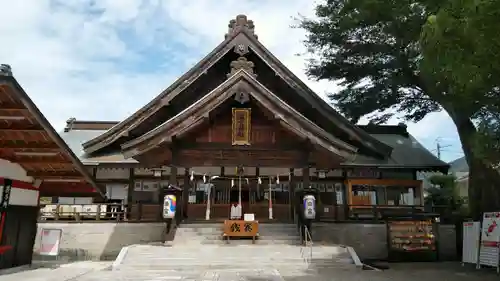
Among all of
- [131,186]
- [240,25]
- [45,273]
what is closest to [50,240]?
[45,273]

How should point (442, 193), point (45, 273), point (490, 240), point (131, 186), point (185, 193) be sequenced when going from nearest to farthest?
point (45, 273), point (490, 240), point (185, 193), point (131, 186), point (442, 193)

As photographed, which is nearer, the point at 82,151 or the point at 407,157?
the point at 82,151

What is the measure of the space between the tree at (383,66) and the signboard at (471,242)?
1.97 metres

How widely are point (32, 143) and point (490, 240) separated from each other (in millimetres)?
14105

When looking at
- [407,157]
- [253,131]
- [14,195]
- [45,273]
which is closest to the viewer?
[14,195]

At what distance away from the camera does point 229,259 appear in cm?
1227

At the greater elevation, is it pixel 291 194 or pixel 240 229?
pixel 291 194

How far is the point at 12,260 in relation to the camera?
36.6 ft

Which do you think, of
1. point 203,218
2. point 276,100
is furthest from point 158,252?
point 276,100

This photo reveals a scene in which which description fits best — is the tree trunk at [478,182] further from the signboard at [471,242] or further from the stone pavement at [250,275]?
the stone pavement at [250,275]

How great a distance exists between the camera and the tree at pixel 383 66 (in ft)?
50.9

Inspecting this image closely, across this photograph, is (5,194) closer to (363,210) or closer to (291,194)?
(291,194)

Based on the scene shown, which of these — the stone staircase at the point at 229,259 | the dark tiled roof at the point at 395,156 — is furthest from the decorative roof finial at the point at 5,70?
the dark tiled roof at the point at 395,156

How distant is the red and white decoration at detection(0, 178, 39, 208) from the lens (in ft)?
33.9
